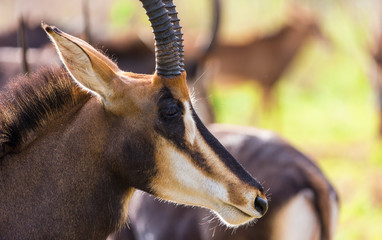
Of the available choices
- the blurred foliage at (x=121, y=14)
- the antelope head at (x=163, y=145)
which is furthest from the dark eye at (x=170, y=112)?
the blurred foliage at (x=121, y=14)

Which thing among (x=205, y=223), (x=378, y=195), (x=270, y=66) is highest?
(x=205, y=223)

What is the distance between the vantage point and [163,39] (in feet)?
9.93

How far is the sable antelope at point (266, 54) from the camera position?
14086 millimetres

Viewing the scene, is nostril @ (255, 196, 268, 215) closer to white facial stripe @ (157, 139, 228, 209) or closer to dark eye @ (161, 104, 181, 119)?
white facial stripe @ (157, 139, 228, 209)

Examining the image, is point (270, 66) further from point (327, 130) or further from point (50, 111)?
point (50, 111)

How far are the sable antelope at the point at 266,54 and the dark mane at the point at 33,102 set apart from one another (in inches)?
424

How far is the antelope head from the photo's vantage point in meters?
2.95

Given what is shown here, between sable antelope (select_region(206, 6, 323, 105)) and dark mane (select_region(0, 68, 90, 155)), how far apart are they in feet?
35.3

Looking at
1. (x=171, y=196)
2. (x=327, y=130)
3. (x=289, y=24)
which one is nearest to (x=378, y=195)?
(x=327, y=130)

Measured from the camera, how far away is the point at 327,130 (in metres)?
12.4

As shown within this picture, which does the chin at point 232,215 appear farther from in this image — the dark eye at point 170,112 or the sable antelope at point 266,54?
the sable antelope at point 266,54

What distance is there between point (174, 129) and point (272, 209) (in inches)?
54.1

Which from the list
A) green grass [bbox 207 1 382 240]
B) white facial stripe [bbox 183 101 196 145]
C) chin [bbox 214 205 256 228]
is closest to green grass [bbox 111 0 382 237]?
green grass [bbox 207 1 382 240]

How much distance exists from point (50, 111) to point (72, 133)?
14cm
